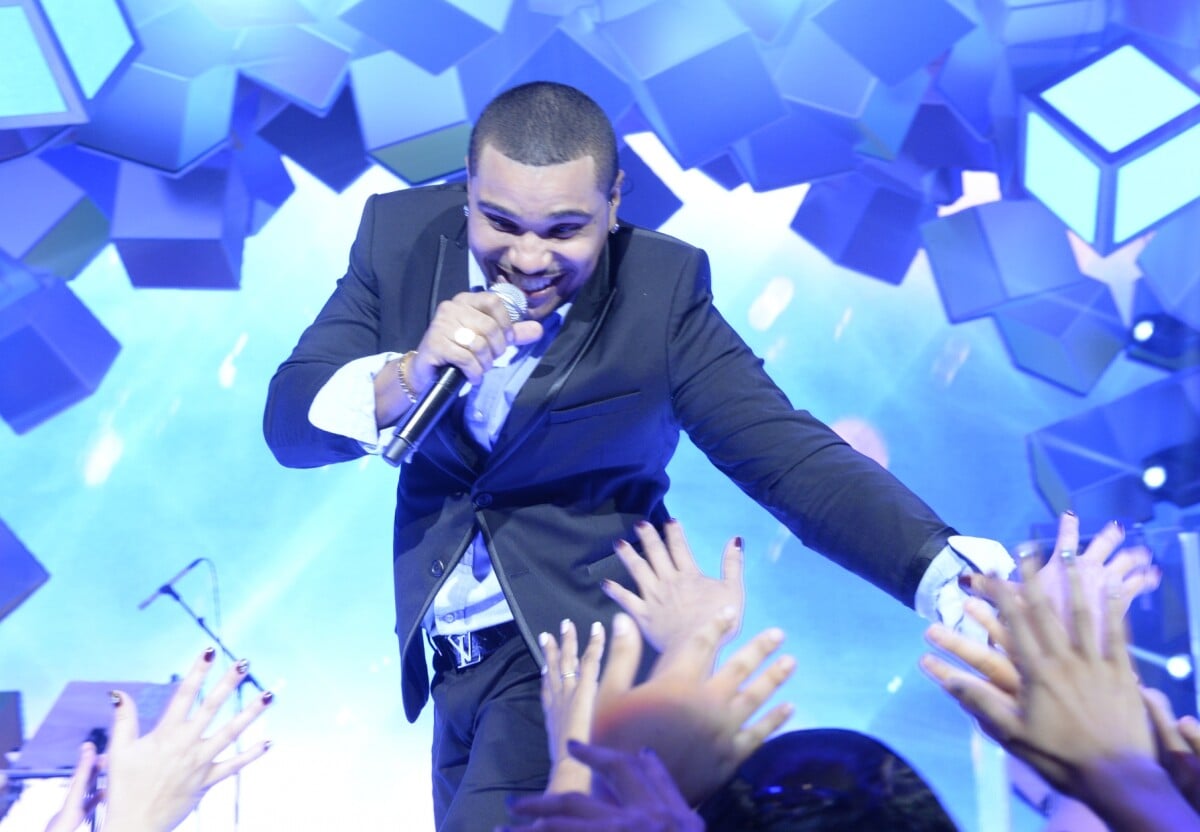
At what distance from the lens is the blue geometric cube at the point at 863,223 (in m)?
3.28

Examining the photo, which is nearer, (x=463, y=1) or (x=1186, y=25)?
(x=463, y=1)

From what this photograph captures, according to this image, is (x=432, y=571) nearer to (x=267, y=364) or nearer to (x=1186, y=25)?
(x=267, y=364)

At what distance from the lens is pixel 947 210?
3.31m

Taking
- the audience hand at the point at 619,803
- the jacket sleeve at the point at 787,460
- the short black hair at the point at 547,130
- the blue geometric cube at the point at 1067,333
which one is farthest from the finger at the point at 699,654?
the blue geometric cube at the point at 1067,333

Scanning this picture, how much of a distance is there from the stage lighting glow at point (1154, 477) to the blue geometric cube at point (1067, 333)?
284 millimetres

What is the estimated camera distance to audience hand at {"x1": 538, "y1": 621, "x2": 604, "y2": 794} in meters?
1.07

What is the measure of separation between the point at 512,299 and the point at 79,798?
0.83m

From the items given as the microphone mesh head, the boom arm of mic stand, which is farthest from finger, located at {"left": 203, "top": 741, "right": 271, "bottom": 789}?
the boom arm of mic stand

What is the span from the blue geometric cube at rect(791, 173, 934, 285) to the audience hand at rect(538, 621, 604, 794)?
A: 2.21m

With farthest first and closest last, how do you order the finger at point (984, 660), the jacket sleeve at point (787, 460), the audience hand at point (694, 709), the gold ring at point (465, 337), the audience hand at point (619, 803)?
the jacket sleeve at point (787, 460), the gold ring at point (465, 337), the finger at point (984, 660), the audience hand at point (694, 709), the audience hand at point (619, 803)

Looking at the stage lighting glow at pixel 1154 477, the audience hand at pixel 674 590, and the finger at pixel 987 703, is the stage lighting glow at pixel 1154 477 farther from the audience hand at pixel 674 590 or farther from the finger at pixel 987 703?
the finger at pixel 987 703

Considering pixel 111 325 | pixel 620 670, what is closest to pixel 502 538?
pixel 620 670

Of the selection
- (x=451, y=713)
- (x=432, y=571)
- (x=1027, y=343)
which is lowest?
(x=451, y=713)

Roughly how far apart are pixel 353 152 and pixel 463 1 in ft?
1.72
